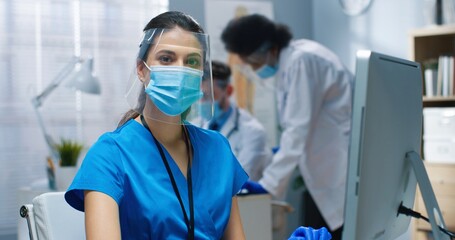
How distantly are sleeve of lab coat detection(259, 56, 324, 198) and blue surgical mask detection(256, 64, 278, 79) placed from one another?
103mm

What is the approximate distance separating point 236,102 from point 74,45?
115cm

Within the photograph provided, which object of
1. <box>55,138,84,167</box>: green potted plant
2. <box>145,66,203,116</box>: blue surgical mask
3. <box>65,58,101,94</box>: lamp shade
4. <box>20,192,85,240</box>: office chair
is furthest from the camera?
<box>65,58,101,94</box>: lamp shade

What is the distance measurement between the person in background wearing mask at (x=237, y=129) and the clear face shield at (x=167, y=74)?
5.76 feet

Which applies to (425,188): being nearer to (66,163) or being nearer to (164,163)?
(164,163)

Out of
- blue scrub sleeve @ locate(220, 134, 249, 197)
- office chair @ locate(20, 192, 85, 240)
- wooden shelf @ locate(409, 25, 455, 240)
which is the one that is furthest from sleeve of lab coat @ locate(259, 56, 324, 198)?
office chair @ locate(20, 192, 85, 240)

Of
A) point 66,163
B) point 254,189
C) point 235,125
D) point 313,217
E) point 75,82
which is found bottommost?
point 313,217

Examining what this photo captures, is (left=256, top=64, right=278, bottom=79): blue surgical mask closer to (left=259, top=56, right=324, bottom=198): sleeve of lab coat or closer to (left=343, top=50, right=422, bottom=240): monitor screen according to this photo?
(left=259, top=56, right=324, bottom=198): sleeve of lab coat

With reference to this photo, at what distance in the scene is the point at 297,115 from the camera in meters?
2.74

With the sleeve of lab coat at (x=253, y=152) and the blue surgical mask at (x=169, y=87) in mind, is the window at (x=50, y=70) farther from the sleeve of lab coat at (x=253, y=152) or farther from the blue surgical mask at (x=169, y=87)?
the blue surgical mask at (x=169, y=87)

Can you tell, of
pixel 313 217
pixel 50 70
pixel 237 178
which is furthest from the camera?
pixel 313 217

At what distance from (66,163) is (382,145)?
1.98 meters

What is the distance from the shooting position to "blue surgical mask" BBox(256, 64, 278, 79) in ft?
9.43

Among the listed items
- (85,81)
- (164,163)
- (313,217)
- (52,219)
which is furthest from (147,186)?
(313,217)

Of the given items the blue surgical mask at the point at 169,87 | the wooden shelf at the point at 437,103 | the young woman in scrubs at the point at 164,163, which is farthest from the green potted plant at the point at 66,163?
the wooden shelf at the point at 437,103
